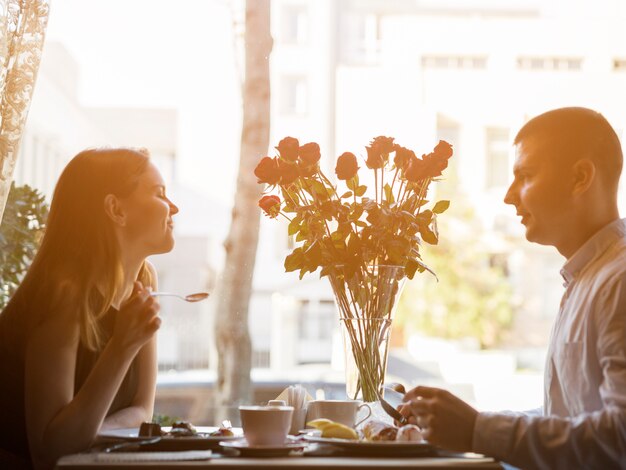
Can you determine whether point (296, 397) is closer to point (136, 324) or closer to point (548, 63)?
point (136, 324)

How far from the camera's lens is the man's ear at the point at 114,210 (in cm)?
177

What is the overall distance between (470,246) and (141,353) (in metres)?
13.2

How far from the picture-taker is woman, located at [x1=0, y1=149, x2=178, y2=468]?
Result: 1.49 metres

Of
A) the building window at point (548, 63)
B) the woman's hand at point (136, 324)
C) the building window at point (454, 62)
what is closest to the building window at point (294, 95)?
the building window at point (454, 62)

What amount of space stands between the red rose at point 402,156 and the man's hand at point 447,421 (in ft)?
1.98

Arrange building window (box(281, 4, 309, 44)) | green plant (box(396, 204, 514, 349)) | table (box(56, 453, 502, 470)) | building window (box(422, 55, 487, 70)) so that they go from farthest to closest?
green plant (box(396, 204, 514, 349)), building window (box(422, 55, 487, 70)), building window (box(281, 4, 309, 44)), table (box(56, 453, 502, 470))

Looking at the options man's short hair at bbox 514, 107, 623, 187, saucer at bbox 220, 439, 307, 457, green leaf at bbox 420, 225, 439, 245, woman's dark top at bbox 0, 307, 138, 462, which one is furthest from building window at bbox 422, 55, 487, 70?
saucer at bbox 220, 439, 307, 457

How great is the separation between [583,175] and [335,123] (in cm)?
532

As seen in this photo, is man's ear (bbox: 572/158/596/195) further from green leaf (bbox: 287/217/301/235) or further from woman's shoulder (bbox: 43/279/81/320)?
woman's shoulder (bbox: 43/279/81/320)

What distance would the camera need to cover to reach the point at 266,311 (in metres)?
15.0

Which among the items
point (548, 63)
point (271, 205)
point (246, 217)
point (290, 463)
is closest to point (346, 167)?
point (271, 205)

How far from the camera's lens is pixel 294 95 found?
30.7 ft

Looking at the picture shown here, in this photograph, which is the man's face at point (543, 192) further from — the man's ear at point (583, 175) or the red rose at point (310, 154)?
the red rose at point (310, 154)

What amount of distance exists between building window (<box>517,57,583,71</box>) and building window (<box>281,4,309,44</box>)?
3.57 m
